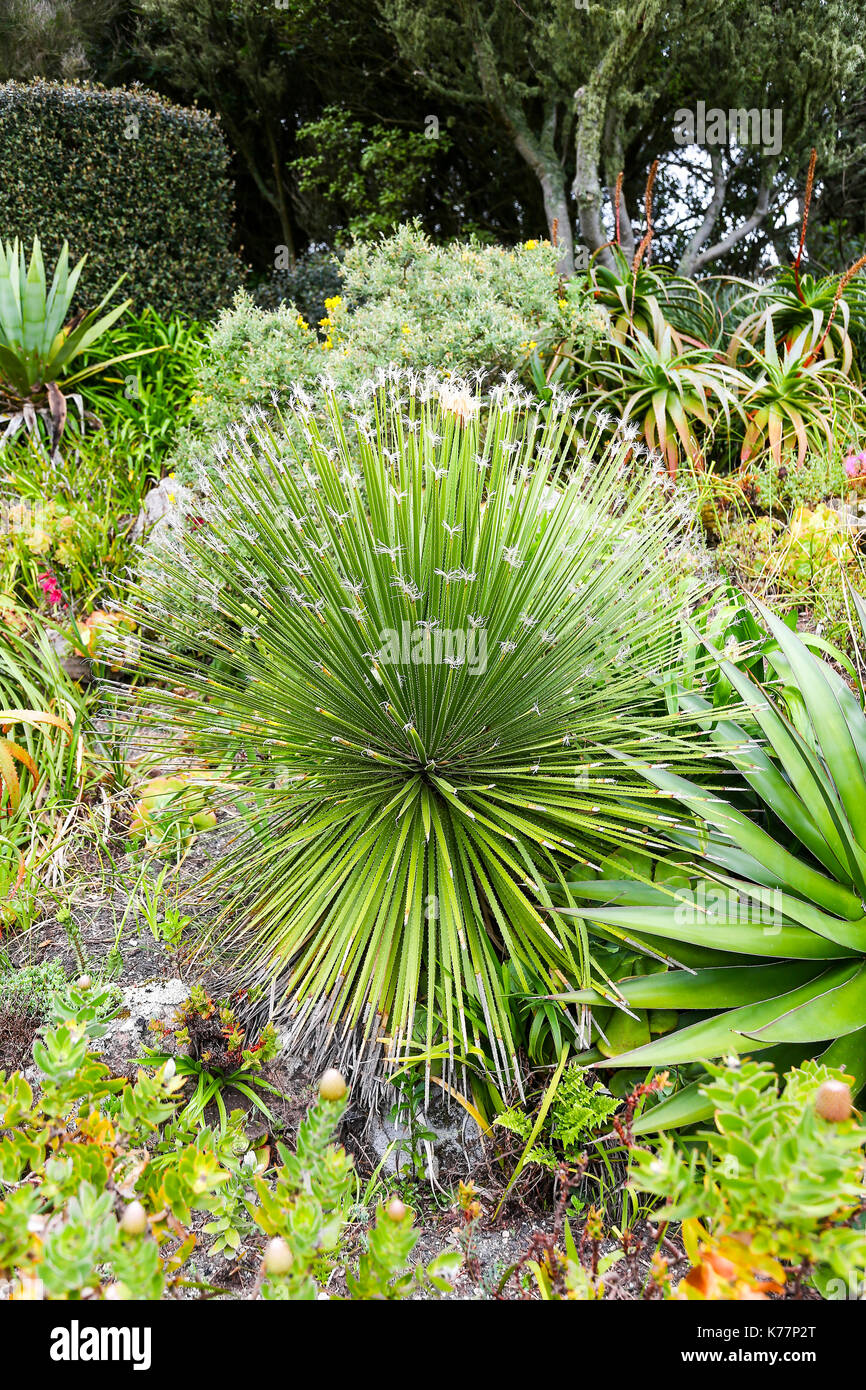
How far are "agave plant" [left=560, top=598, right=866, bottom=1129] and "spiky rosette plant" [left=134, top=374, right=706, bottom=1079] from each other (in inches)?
5.4

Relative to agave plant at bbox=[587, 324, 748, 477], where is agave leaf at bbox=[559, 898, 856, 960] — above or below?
below

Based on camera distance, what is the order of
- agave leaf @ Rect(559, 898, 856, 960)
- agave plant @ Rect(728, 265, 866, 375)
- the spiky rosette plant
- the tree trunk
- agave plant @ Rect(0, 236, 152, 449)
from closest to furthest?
agave leaf @ Rect(559, 898, 856, 960)
the spiky rosette plant
agave plant @ Rect(0, 236, 152, 449)
agave plant @ Rect(728, 265, 866, 375)
the tree trunk

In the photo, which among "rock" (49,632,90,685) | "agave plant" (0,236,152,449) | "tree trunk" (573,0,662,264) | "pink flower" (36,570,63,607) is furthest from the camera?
"tree trunk" (573,0,662,264)

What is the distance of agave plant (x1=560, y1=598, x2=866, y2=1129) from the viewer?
5.01 ft

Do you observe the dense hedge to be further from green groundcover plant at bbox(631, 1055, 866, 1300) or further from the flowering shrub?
green groundcover plant at bbox(631, 1055, 866, 1300)

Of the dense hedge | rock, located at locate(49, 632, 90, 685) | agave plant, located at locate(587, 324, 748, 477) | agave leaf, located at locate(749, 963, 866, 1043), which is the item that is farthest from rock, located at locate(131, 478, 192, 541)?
agave leaf, located at locate(749, 963, 866, 1043)

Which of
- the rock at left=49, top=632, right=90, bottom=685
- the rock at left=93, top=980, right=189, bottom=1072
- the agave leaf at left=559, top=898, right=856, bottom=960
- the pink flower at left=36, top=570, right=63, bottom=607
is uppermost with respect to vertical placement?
the pink flower at left=36, top=570, right=63, bottom=607

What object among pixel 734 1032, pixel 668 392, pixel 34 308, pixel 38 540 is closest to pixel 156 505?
pixel 38 540

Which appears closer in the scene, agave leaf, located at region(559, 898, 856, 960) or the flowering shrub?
agave leaf, located at region(559, 898, 856, 960)

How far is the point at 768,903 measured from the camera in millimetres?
1646

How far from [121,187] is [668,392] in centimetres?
443

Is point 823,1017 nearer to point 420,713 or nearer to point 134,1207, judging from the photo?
point 420,713

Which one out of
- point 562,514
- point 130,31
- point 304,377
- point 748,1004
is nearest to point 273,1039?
point 748,1004

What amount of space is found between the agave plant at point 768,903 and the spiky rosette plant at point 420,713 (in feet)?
0.45
